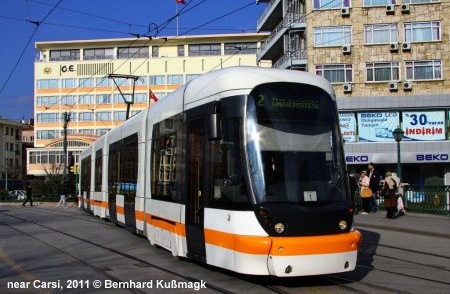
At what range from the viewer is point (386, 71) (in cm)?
4519

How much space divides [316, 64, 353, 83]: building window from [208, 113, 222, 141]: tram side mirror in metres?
37.8

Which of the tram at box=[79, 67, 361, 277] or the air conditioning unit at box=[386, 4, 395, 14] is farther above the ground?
the air conditioning unit at box=[386, 4, 395, 14]

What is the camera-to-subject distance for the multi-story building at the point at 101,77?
322ft

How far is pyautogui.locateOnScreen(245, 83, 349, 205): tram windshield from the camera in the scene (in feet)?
26.9

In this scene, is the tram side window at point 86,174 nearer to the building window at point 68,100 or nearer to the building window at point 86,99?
the building window at point 86,99

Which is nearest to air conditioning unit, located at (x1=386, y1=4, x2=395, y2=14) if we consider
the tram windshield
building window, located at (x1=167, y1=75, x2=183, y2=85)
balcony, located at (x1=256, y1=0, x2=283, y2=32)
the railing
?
balcony, located at (x1=256, y1=0, x2=283, y2=32)

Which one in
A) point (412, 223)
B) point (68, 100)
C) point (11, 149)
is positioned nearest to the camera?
point (412, 223)

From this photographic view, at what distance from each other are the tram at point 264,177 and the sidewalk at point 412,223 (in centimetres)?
796

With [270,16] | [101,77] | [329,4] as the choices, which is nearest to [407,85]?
[329,4]

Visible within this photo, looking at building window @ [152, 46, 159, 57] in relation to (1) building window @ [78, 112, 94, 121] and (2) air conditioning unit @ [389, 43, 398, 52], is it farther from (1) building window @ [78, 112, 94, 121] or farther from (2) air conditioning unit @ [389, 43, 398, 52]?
(2) air conditioning unit @ [389, 43, 398, 52]

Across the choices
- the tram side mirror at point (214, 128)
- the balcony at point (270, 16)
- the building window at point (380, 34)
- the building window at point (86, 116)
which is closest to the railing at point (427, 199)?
the tram side mirror at point (214, 128)

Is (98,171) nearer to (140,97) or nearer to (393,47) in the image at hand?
(393,47)

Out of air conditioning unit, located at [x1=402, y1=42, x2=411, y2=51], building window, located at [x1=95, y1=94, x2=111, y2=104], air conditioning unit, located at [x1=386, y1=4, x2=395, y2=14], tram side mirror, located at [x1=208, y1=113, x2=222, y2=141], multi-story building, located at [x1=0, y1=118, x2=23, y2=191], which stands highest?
building window, located at [x1=95, y1=94, x2=111, y2=104]

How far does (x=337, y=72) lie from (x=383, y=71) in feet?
11.8
